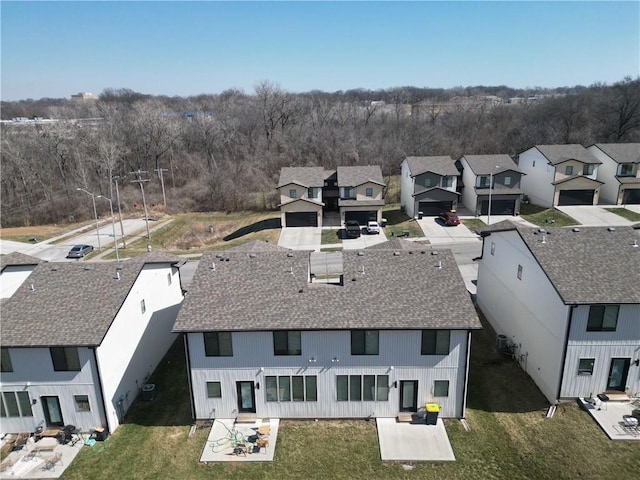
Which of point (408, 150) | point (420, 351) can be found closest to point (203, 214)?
point (408, 150)

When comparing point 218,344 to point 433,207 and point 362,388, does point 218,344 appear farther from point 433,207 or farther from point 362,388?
point 433,207

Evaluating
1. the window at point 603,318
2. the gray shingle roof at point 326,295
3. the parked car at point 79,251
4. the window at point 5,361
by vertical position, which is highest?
the gray shingle roof at point 326,295

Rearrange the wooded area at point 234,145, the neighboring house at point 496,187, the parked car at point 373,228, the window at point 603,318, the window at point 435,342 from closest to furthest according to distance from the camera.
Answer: the window at point 435,342 < the window at point 603,318 < the parked car at point 373,228 < the neighboring house at point 496,187 < the wooded area at point 234,145

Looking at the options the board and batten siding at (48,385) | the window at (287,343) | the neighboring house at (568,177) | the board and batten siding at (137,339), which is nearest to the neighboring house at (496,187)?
the neighboring house at (568,177)

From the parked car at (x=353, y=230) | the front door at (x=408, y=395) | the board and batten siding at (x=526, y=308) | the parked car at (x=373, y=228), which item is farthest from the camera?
the parked car at (x=373, y=228)

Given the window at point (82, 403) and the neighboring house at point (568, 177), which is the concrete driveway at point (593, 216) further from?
the window at point (82, 403)

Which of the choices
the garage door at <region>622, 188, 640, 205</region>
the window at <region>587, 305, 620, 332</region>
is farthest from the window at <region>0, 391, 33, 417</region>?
the garage door at <region>622, 188, 640, 205</region>
